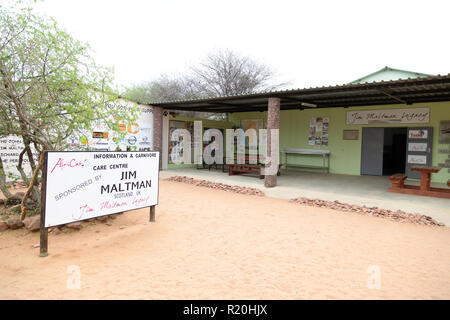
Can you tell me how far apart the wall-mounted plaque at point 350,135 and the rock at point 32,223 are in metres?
11.2

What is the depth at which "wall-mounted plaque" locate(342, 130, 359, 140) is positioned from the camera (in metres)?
12.2

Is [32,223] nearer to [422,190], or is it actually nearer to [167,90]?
[422,190]

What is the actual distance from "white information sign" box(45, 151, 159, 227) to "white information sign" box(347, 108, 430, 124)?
31.2 feet

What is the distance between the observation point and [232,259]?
12.1ft

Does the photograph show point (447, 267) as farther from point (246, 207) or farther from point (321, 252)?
point (246, 207)

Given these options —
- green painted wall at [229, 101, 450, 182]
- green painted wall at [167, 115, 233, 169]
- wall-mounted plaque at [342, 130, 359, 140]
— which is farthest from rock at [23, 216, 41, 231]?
wall-mounted plaque at [342, 130, 359, 140]

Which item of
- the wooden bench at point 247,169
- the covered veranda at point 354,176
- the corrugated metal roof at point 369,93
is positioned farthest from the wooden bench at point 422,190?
the wooden bench at point 247,169

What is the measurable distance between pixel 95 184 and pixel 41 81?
1.76 m

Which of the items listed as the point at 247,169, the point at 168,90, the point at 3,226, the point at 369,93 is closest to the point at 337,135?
the point at 369,93

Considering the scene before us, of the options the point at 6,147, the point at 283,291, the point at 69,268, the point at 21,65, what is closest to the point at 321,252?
the point at 283,291

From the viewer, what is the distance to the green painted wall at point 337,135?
10453 millimetres

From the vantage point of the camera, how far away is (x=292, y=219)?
225 inches
